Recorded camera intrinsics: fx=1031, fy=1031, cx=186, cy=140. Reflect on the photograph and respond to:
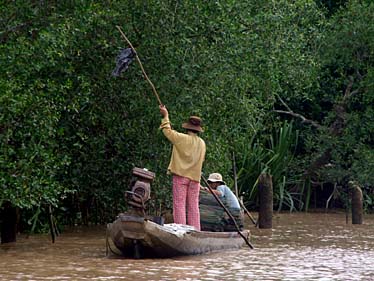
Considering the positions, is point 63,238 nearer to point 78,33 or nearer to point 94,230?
point 94,230

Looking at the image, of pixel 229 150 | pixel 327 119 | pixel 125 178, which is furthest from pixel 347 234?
pixel 327 119

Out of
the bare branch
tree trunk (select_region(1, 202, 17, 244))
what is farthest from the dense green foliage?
the bare branch

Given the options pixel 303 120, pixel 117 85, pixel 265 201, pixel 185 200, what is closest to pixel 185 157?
pixel 185 200

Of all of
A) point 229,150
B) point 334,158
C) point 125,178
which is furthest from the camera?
point 334,158

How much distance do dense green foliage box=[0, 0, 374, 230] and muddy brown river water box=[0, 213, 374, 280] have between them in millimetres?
787

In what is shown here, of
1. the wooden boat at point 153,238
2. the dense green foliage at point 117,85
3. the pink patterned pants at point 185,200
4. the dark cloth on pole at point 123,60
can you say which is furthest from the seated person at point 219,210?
the dark cloth on pole at point 123,60

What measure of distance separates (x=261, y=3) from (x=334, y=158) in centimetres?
746

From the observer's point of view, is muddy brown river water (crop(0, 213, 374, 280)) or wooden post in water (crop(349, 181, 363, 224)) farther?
wooden post in water (crop(349, 181, 363, 224))

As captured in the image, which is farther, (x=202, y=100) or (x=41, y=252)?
(x=202, y=100)

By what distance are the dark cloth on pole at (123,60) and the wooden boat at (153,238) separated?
2.52m

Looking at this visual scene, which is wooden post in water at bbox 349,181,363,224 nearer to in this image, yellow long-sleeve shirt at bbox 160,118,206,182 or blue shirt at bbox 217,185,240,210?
blue shirt at bbox 217,185,240,210

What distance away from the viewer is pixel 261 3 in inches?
720

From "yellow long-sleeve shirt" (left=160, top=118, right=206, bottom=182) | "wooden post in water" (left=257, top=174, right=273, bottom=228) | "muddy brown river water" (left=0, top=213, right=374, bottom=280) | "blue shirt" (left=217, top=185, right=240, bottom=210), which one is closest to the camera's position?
"muddy brown river water" (left=0, top=213, right=374, bottom=280)

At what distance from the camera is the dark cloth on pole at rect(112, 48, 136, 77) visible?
595 inches
